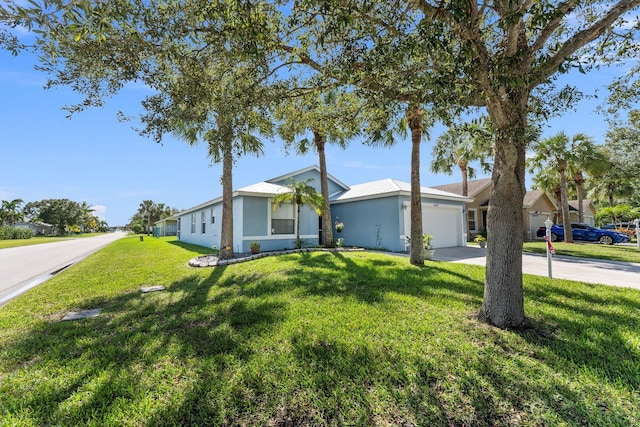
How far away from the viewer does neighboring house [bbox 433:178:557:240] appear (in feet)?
76.2

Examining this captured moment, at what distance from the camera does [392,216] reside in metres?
14.3

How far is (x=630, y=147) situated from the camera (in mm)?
14398

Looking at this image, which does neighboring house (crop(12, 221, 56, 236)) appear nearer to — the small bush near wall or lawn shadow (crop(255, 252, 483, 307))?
the small bush near wall

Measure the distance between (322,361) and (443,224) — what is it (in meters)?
14.8

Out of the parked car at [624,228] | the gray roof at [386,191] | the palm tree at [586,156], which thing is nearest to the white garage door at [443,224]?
the gray roof at [386,191]

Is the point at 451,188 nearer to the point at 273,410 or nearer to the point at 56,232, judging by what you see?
the point at 273,410

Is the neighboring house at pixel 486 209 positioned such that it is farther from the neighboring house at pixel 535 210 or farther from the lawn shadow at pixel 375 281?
the lawn shadow at pixel 375 281

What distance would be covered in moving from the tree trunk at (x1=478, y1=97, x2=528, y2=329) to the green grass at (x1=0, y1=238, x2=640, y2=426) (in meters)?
0.36

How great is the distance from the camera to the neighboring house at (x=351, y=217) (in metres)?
14.1

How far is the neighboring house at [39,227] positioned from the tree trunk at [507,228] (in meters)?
84.5

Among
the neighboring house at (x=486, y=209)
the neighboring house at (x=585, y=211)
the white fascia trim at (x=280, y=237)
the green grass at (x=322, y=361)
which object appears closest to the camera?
the green grass at (x=322, y=361)

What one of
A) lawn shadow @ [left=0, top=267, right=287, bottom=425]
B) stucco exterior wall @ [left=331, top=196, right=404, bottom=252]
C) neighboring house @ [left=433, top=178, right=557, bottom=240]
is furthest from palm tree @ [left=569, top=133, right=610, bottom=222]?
lawn shadow @ [left=0, top=267, right=287, bottom=425]

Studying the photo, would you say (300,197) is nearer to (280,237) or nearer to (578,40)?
(280,237)

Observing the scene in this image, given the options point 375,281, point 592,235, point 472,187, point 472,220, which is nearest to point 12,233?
point 375,281
